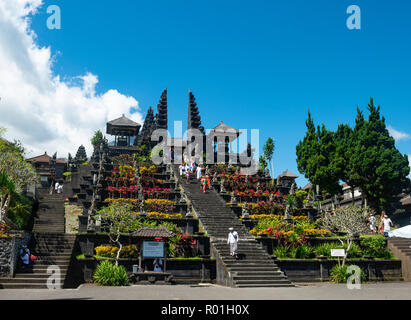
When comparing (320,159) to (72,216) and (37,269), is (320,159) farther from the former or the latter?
(37,269)

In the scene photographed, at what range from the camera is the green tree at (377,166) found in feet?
110

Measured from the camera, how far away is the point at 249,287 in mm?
16141

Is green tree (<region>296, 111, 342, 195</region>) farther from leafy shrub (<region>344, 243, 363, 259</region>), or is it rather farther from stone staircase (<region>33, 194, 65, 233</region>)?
stone staircase (<region>33, 194, 65, 233</region>)

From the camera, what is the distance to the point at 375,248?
21.7 meters

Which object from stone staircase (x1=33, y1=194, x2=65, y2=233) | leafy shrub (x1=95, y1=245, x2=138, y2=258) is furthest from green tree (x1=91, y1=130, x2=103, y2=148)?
leafy shrub (x1=95, y1=245, x2=138, y2=258)

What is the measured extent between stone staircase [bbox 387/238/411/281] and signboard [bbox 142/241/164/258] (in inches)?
522

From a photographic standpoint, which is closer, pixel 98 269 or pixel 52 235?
pixel 98 269

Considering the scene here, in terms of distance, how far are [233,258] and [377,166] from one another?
2158cm

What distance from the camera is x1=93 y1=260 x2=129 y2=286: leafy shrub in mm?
16203

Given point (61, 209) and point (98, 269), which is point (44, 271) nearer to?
point (98, 269)

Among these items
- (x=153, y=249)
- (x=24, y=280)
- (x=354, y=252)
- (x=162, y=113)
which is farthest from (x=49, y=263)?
(x=162, y=113)

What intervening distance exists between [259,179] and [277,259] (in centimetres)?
1667
